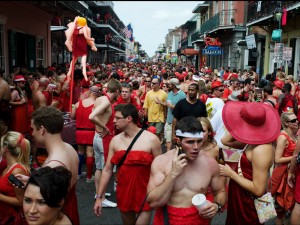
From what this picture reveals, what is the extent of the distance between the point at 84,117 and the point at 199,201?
4158 millimetres

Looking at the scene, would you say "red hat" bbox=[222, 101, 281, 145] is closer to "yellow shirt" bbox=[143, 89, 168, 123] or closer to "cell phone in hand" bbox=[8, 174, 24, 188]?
"cell phone in hand" bbox=[8, 174, 24, 188]

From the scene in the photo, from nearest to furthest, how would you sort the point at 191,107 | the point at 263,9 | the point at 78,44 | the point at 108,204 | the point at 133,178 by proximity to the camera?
the point at 133,178 → the point at 108,204 → the point at 191,107 → the point at 78,44 → the point at 263,9

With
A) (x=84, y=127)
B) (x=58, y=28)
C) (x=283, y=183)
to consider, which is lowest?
(x=283, y=183)

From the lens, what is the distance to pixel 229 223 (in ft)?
11.8

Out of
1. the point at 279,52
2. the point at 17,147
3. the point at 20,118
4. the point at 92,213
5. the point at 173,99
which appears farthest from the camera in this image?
the point at 279,52

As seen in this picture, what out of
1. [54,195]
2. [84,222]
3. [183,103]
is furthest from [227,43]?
[54,195]

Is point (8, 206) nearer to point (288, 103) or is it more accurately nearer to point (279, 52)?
point (288, 103)

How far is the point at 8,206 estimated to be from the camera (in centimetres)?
315

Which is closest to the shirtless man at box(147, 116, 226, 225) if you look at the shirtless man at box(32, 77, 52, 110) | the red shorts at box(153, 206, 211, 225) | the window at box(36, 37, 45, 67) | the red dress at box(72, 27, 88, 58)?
the red shorts at box(153, 206, 211, 225)

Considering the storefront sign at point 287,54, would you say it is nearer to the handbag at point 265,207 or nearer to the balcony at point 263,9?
the balcony at point 263,9

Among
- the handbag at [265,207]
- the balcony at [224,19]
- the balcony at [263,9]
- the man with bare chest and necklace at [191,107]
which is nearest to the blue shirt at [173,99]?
the man with bare chest and necklace at [191,107]

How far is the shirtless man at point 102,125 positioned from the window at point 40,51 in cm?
1313

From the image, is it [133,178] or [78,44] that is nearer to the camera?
[133,178]

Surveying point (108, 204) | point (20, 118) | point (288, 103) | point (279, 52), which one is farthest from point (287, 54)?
point (108, 204)
